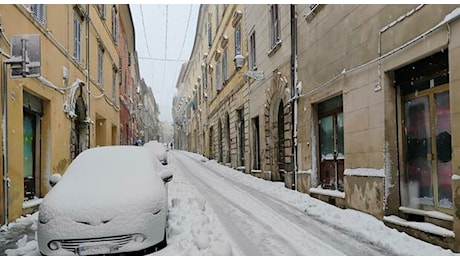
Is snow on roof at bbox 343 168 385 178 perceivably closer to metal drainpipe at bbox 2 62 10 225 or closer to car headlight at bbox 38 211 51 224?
car headlight at bbox 38 211 51 224

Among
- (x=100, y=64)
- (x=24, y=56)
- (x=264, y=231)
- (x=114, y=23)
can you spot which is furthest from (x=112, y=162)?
(x=114, y=23)

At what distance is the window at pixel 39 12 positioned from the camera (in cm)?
899

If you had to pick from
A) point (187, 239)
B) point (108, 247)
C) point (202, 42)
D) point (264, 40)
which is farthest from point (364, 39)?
point (202, 42)

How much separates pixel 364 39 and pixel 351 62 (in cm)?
65

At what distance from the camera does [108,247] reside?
5016mm

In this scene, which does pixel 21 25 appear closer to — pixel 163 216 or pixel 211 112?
pixel 163 216

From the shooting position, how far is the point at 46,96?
9711 millimetres

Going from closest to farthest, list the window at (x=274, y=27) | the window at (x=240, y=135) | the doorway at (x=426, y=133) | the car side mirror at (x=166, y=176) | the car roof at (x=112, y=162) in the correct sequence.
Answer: the doorway at (x=426, y=133) < the car roof at (x=112, y=162) < the car side mirror at (x=166, y=176) < the window at (x=274, y=27) < the window at (x=240, y=135)

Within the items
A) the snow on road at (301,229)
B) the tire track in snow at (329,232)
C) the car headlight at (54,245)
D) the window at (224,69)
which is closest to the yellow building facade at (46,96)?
the car headlight at (54,245)

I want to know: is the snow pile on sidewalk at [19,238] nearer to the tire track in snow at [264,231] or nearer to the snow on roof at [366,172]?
the tire track in snow at [264,231]

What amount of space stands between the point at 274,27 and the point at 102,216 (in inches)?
428

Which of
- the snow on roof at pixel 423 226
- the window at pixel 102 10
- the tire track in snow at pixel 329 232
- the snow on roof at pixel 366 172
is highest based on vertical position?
the window at pixel 102 10

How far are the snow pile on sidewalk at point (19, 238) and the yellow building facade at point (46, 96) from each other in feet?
0.66

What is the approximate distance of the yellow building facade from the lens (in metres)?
7.40
